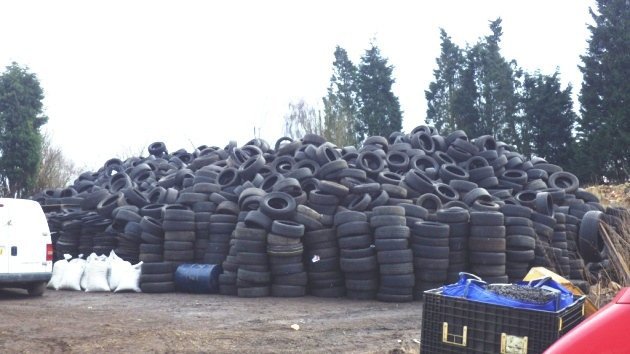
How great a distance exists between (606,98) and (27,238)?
30.4m

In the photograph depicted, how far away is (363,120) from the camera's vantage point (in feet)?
154

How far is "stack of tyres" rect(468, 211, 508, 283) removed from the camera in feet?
43.3

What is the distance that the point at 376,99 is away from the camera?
47.2 metres

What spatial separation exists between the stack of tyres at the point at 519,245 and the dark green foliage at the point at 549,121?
25.5m

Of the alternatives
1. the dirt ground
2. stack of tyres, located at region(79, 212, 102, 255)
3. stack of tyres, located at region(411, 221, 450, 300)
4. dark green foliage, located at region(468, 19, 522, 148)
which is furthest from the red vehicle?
dark green foliage, located at region(468, 19, 522, 148)

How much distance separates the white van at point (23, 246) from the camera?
12641mm

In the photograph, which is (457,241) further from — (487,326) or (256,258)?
(487,326)

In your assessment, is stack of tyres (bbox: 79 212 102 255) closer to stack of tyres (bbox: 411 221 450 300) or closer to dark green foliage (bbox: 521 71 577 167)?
stack of tyres (bbox: 411 221 450 300)

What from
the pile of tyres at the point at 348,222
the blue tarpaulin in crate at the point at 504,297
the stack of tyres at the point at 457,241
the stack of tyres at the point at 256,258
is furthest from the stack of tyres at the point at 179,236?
the blue tarpaulin in crate at the point at 504,297

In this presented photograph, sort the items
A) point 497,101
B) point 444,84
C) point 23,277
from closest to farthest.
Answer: point 23,277 → point 497,101 → point 444,84

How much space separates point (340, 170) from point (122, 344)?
8151 mm

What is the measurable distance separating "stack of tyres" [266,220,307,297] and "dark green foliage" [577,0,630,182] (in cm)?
2267

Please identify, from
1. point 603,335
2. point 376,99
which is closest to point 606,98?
point 376,99

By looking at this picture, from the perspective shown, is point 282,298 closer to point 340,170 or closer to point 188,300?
point 188,300
